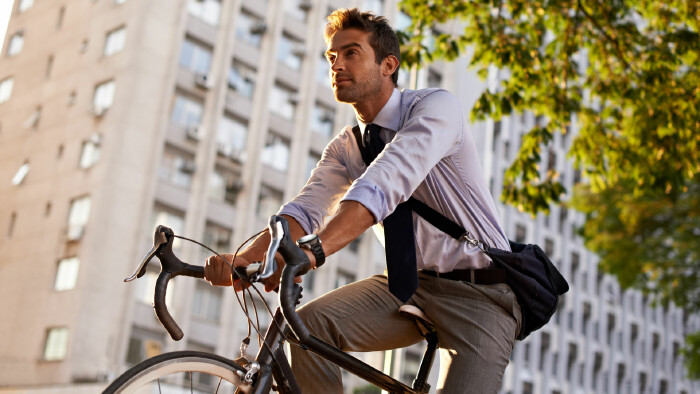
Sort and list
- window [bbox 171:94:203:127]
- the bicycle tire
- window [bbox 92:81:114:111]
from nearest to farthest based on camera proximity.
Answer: the bicycle tire
window [bbox 92:81:114:111]
window [bbox 171:94:203:127]

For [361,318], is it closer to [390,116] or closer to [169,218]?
[390,116]

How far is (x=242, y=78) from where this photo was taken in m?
37.2

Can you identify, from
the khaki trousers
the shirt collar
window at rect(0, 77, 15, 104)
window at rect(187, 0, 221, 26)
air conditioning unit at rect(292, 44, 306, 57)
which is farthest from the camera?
air conditioning unit at rect(292, 44, 306, 57)

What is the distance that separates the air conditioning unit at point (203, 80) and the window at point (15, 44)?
326 inches

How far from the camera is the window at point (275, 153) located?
37600 millimetres

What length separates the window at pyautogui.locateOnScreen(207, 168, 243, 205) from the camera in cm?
3553

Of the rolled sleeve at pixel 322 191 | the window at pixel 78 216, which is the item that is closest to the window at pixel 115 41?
the window at pixel 78 216

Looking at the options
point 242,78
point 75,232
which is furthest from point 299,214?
point 242,78

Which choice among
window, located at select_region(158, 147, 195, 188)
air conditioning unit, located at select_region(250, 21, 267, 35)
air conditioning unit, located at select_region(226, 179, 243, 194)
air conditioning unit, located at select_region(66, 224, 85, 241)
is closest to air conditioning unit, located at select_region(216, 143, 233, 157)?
air conditioning unit, located at select_region(226, 179, 243, 194)

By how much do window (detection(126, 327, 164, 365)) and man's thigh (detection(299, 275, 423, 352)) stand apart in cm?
2857

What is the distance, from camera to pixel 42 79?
36.5m

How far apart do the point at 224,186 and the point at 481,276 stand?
33.0 metres

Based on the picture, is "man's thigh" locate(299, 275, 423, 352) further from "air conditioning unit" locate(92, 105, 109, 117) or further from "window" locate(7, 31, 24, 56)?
"window" locate(7, 31, 24, 56)

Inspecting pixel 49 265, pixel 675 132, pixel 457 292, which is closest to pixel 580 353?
pixel 49 265
